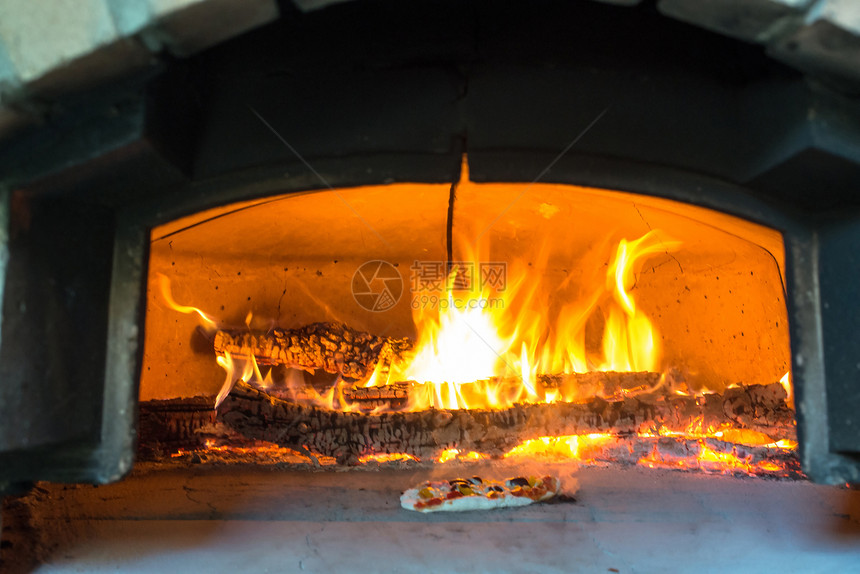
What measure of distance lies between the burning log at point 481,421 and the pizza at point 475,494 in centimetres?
37

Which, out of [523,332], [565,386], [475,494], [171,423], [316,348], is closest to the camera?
[475,494]

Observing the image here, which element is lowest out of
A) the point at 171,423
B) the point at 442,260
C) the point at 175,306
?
the point at 171,423

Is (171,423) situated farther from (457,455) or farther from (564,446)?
(564,446)

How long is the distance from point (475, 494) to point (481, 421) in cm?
50

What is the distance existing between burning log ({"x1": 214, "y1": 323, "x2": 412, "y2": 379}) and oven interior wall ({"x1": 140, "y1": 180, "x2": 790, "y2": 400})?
111 mm

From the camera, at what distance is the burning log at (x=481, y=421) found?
2070 mm

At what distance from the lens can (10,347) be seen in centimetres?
103

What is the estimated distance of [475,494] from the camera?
64.2 inches

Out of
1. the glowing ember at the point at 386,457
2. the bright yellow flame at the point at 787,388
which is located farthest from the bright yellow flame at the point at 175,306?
the bright yellow flame at the point at 787,388

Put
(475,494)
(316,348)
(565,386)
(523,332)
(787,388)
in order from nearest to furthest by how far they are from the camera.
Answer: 1. (475,494)
2. (787,388)
3. (565,386)
4. (316,348)
5. (523,332)

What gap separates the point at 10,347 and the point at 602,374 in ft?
6.68

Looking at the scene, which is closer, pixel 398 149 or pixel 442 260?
pixel 398 149

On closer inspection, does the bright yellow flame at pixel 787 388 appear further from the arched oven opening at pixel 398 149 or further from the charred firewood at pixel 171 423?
the charred firewood at pixel 171 423

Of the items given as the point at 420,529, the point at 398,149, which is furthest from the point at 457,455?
the point at 398,149
